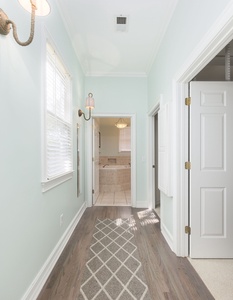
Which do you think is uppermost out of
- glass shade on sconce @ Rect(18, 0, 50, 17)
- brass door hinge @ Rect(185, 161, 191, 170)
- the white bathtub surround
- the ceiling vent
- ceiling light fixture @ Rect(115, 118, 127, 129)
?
the ceiling vent

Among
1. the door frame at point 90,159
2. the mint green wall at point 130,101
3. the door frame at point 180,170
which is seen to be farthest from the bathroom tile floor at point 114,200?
the door frame at point 180,170

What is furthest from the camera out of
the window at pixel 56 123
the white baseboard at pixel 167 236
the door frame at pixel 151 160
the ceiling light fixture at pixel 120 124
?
the ceiling light fixture at pixel 120 124

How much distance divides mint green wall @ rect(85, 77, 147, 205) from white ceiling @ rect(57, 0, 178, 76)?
283mm

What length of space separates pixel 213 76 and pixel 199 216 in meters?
2.04

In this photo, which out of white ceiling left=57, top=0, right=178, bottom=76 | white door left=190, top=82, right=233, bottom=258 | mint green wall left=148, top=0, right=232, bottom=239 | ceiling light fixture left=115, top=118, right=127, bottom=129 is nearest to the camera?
mint green wall left=148, top=0, right=232, bottom=239

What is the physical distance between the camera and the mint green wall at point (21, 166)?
108 cm

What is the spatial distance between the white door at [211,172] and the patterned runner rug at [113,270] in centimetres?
73

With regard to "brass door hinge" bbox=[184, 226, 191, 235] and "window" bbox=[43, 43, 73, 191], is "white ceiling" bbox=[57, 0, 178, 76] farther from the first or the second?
"brass door hinge" bbox=[184, 226, 191, 235]

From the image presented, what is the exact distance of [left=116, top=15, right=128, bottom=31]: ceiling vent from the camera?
88.7 inches

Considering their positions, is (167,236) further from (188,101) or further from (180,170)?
(188,101)

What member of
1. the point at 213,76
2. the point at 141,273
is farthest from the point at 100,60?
the point at 141,273

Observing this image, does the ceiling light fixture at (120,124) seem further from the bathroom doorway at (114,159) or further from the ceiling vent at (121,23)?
the ceiling vent at (121,23)

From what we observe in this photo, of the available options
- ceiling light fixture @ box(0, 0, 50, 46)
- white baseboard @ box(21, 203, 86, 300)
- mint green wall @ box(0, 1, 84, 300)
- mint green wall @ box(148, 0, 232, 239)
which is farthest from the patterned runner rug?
ceiling light fixture @ box(0, 0, 50, 46)

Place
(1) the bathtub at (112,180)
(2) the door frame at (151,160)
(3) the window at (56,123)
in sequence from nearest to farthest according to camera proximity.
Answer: (3) the window at (56,123), (2) the door frame at (151,160), (1) the bathtub at (112,180)
